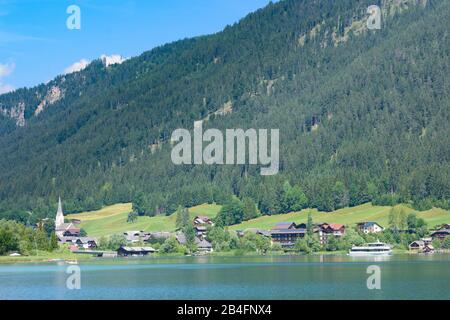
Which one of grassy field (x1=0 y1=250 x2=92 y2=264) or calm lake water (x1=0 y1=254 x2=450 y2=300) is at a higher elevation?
calm lake water (x1=0 y1=254 x2=450 y2=300)

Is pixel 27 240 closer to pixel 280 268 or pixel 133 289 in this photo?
pixel 280 268

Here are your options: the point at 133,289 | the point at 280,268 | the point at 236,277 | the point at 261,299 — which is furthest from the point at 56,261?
the point at 261,299

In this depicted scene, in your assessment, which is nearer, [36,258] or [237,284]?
[237,284]

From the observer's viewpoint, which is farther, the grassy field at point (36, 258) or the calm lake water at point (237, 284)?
the grassy field at point (36, 258)

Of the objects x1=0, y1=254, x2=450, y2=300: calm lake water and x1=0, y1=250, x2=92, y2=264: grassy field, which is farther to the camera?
x1=0, y1=250, x2=92, y2=264: grassy field

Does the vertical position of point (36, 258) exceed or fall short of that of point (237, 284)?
it falls short

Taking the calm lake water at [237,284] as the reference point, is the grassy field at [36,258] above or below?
below
